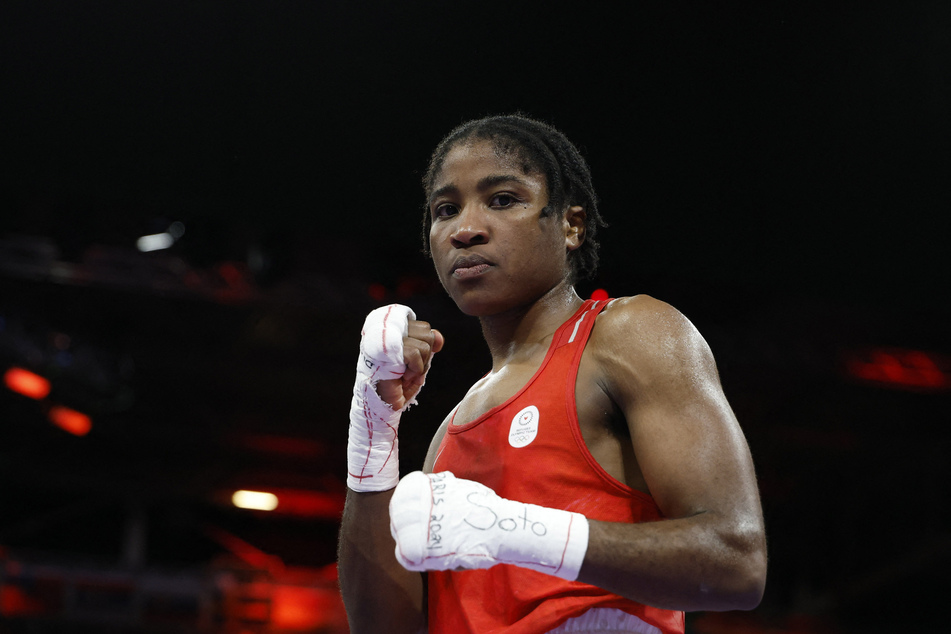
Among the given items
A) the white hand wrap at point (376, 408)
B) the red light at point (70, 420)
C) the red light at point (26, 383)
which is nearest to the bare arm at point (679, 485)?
the white hand wrap at point (376, 408)

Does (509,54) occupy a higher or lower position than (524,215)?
higher

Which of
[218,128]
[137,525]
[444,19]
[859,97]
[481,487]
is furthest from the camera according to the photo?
[137,525]

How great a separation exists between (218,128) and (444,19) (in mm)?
1381

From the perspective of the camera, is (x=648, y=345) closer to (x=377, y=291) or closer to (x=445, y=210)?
(x=445, y=210)

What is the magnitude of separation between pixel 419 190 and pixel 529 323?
118 inches

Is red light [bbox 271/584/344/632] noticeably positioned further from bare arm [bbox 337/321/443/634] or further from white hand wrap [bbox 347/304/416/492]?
white hand wrap [bbox 347/304/416/492]

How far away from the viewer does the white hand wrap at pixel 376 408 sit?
1.78m

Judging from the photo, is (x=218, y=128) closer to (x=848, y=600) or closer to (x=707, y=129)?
(x=707, y=129)

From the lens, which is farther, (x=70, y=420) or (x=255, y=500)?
(x=255, y=500)

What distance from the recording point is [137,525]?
33.7ft

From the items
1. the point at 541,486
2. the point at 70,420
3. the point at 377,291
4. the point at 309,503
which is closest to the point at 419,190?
the point at 377,291

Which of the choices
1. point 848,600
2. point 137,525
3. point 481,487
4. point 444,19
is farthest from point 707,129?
point 137,525

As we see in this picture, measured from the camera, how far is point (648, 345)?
1675 millimetres

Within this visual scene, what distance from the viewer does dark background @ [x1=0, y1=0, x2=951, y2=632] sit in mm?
3951
